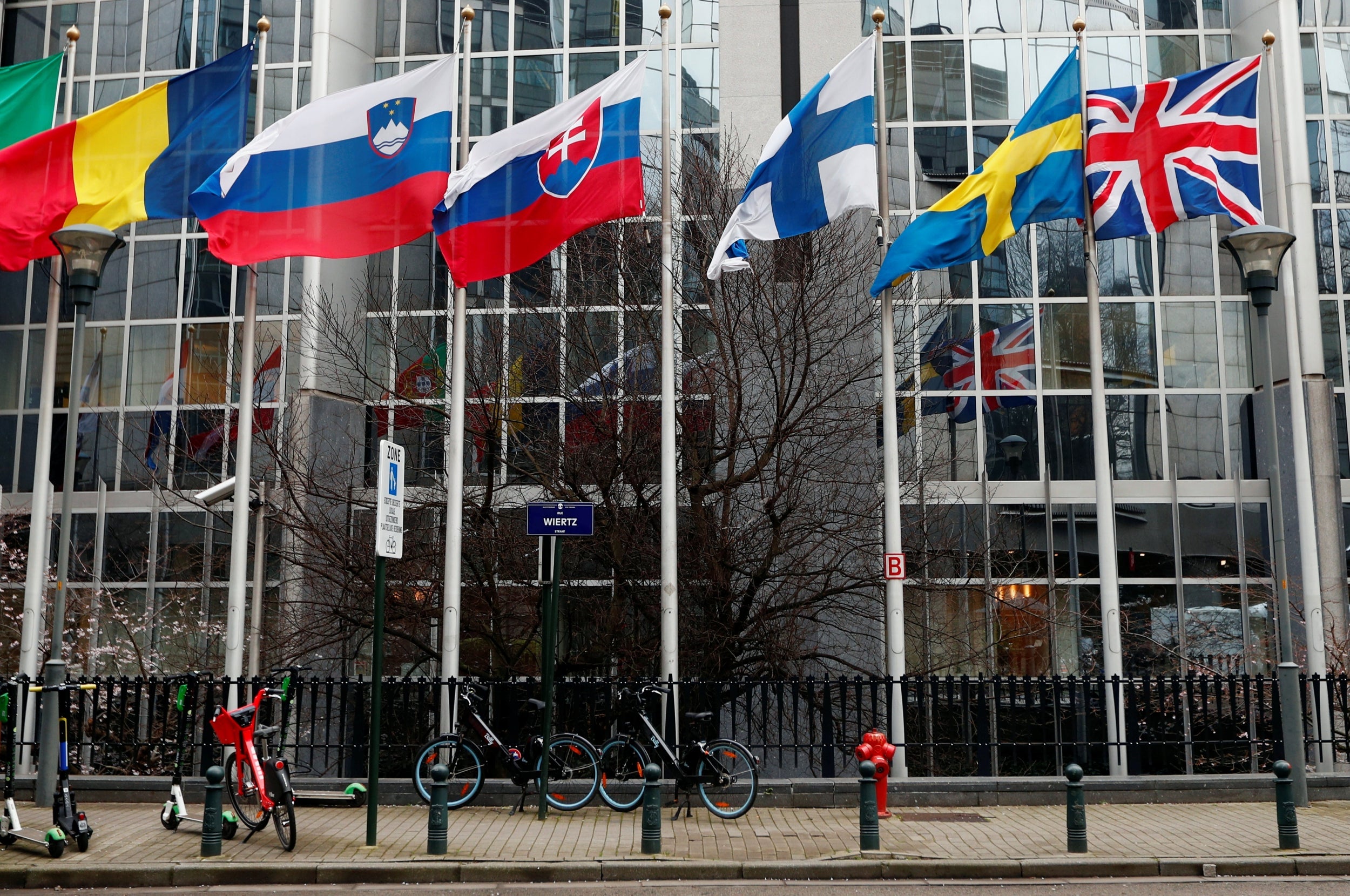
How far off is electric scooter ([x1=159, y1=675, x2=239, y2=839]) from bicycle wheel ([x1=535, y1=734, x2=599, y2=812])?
123 inches

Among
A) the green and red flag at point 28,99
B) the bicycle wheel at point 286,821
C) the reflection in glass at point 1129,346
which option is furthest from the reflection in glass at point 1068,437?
the green and red flag at point 28,99

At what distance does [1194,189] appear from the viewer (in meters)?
13.2

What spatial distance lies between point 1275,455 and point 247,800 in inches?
429

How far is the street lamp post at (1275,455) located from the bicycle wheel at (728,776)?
18.0ft

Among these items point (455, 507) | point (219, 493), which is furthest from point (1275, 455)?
point (219, 493)

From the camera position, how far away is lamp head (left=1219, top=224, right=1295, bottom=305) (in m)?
12.2

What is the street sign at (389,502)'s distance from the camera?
1025 cm

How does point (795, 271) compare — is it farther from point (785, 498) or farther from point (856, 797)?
point (856, 797)

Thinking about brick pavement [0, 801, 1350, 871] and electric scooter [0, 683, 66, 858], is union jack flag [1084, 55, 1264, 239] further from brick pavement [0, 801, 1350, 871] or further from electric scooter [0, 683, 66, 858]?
electric scooter [0, 683, 66, 858]

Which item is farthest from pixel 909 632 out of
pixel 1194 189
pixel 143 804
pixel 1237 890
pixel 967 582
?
pixel 143 804

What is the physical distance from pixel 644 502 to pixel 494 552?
225cm

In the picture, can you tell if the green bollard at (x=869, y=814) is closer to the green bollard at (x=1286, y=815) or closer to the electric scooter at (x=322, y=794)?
the green bollard at (x=1286, y=815)

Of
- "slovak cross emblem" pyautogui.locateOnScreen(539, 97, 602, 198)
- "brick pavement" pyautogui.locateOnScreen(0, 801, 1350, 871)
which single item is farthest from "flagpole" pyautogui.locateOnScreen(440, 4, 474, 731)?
"brick pavement" pyautogui.locateOnScreen(0, 801, 1350, 871)

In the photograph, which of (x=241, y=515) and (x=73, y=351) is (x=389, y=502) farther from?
(x=73, y=351)
